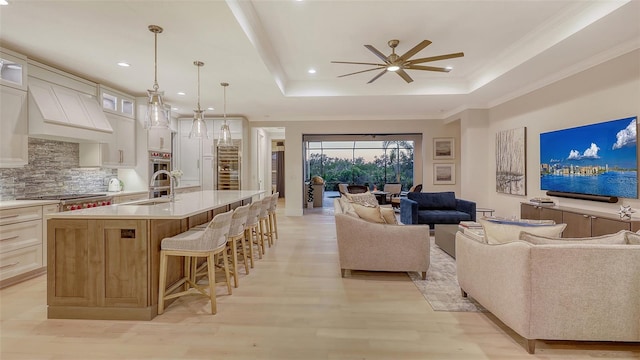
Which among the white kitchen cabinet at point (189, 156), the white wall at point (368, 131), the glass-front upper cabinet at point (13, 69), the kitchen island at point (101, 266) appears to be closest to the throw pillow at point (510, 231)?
the kitchen island at point (101, 266)

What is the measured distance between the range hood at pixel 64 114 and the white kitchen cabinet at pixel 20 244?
1025mm

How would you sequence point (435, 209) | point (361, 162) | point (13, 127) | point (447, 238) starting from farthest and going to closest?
point (361, 162) < point (435, 209) < point (447, 238) < point (13, 127)

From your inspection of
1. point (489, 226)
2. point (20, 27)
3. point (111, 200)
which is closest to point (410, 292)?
point (489, 226)

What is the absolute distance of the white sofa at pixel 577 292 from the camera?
1886 mm

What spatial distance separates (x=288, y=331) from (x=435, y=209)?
14.4 feet

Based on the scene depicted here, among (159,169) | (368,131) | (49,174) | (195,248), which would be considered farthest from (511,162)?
(49,174)

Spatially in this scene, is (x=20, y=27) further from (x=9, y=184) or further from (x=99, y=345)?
(x=99, y=345)

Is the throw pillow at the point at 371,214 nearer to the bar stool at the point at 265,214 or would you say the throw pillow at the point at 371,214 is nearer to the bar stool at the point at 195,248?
the bar stool at the point at 265,214

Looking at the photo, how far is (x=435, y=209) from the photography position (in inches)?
227

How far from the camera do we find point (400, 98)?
19.5ft

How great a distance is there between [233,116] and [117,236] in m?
5.57

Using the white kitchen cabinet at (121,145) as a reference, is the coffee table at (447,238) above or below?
below

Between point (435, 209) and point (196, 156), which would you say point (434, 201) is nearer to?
point (435, 209)

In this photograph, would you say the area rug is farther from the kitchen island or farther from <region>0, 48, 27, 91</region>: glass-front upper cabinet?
<region>0, 48, 27, 91</region>: glass-front upper cabinet
